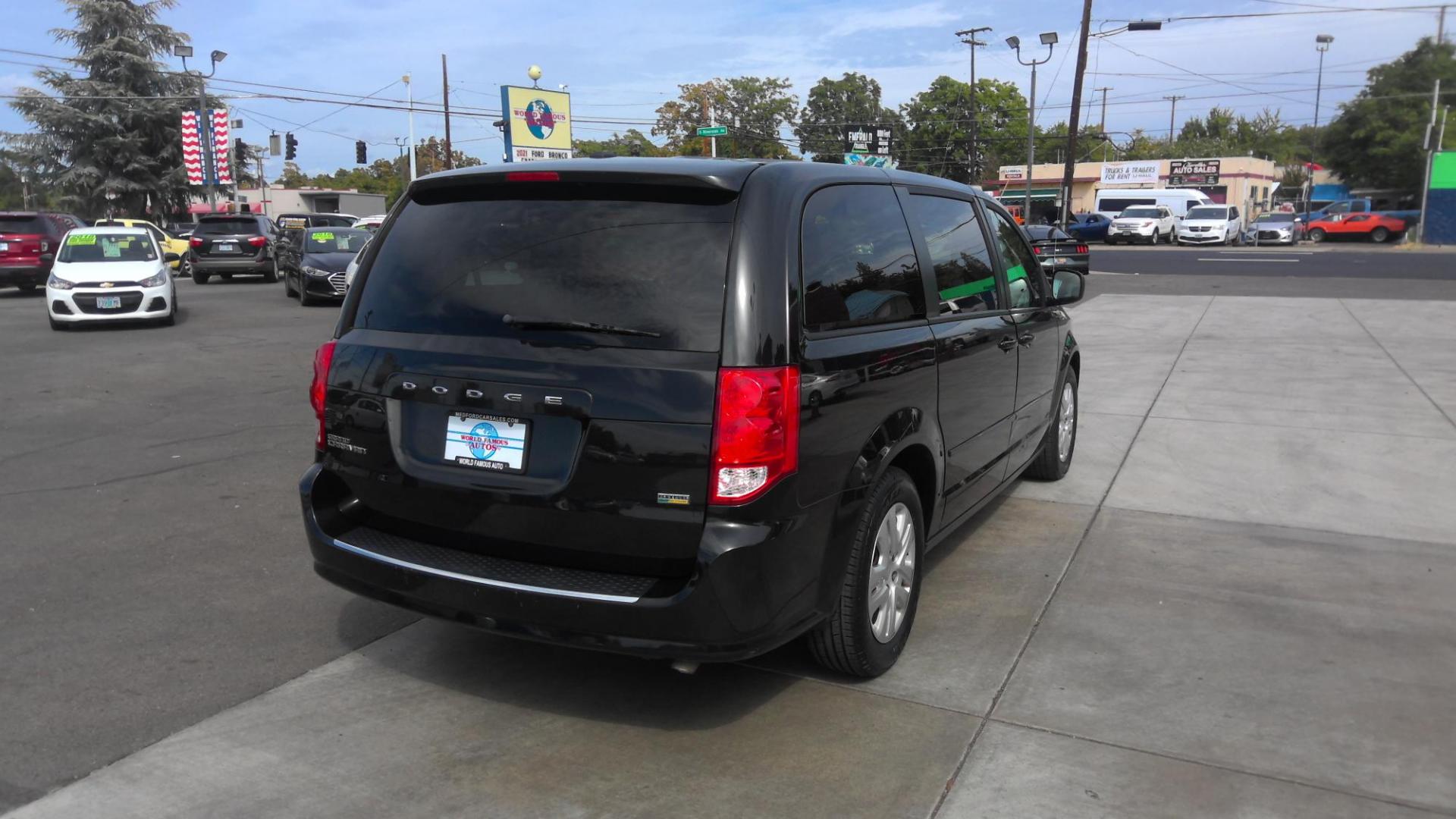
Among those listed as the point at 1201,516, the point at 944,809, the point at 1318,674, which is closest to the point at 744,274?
the point at 944,809

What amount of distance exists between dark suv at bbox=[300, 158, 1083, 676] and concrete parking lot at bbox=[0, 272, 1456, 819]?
0.41 m

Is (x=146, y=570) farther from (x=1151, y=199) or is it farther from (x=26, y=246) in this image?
(x=1151, y=199)

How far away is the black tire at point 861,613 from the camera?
3.66 metres

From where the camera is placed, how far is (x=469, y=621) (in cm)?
345

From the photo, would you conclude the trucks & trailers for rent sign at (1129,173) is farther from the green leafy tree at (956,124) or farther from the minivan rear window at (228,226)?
the minivan rear window at (228,226)

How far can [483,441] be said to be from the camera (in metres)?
3.42

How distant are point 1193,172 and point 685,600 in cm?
7175

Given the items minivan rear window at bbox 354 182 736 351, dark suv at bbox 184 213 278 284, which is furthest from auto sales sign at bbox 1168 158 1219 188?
minivan rear window at bbox 354 182 736 351

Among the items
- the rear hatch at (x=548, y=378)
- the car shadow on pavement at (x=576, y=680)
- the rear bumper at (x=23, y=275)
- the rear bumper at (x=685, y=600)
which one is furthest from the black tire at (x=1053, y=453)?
the rear bumper at (x=23, y=275)

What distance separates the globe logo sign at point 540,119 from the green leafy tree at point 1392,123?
148 feet

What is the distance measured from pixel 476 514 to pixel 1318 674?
3118mm

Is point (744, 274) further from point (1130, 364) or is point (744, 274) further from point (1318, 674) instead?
point (1130, 364)

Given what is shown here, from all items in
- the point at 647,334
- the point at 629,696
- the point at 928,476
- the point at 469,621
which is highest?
the point at 647,334

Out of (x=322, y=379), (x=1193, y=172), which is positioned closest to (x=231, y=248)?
(x=322, y=379)
